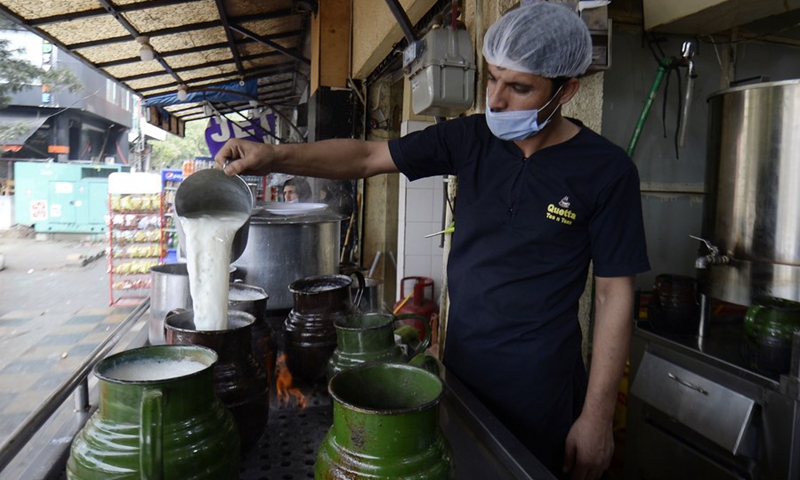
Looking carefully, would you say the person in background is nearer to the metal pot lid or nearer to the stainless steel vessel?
the metal pot lid

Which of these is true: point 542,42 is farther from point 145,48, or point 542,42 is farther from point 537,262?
point 145,48

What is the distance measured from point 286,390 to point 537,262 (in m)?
0.82

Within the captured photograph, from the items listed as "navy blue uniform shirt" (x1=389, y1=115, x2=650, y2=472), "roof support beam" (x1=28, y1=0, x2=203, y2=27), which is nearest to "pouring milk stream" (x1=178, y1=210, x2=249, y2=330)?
"navy blue uniform shirt" (x1=389, y1=115, x2=650, y2=472)

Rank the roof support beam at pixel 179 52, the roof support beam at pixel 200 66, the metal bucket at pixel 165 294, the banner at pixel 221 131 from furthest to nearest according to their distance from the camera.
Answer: the banner at pixel 221 131
the roof support beam at pixel 200 66
the roof support beam at pixel 179 52
the metal bucket at pixel 165 294

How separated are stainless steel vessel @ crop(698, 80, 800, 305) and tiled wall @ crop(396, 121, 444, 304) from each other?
2430 millimetres

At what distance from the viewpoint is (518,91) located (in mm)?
1507

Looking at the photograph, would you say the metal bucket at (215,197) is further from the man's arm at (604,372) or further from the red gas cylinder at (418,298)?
the red gas cylinder at (418,298)

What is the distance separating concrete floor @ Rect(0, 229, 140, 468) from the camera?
5.25 m

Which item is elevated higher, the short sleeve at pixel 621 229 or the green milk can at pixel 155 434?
the short sleeve at pixel 621 229

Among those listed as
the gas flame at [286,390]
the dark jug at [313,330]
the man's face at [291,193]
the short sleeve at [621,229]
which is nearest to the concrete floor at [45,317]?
the gas flame at [286,390]

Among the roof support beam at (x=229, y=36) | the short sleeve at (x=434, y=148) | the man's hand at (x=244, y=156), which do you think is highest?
the roof support beam at (x=229, y=36)

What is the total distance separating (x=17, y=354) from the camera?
6281 millimetres

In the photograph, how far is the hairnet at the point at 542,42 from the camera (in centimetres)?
142

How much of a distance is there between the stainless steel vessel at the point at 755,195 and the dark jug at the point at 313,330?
67.9 inches
